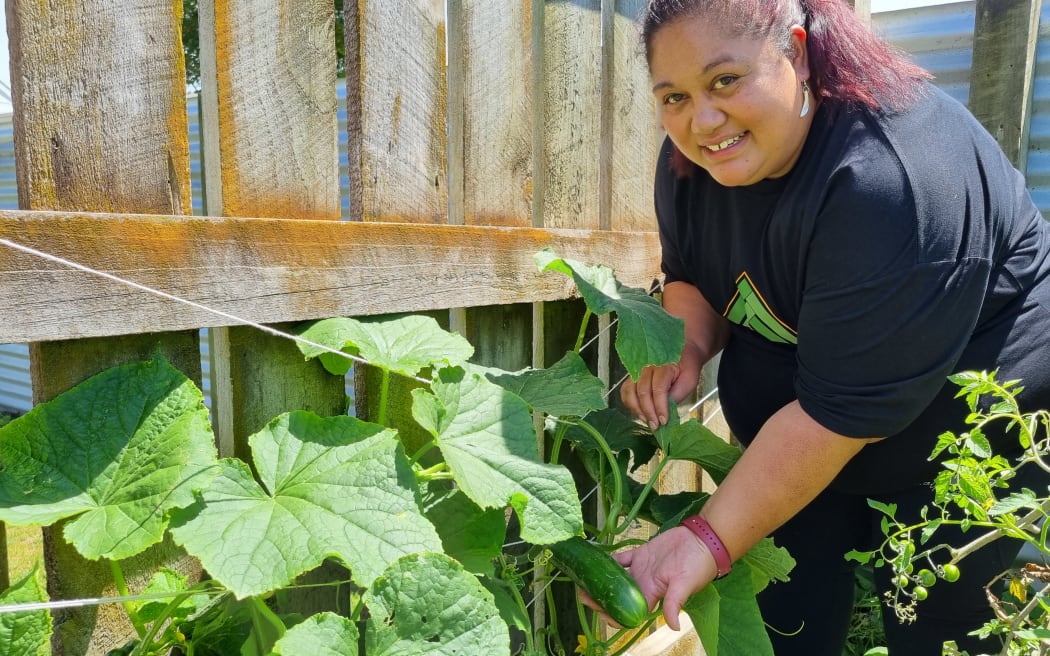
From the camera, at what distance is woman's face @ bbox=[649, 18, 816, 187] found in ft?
4.90

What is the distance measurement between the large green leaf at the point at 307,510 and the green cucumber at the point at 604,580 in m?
0.52

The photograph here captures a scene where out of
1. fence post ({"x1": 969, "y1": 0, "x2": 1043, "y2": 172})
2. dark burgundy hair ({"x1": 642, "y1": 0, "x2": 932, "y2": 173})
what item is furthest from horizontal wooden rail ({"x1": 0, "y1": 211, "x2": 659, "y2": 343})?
fence post ({"x1": 969, "y1": 0, "x2": 1043, "y2": 172})

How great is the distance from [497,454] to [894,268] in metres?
0.76

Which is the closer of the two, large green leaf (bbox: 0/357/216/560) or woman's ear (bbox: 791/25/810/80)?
large green leaf (bbox: 0/357/216/560)

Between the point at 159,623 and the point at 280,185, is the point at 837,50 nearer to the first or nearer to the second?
the point at 280,185

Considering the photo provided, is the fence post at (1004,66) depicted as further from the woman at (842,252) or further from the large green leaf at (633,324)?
the large green leaf at (633,324)

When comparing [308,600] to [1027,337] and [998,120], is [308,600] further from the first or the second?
[998,120]

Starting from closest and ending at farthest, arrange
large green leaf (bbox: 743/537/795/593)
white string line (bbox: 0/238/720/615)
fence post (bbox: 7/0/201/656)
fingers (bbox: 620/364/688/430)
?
white string line (bbox: 0/238/720/615) < fence post (bbox: 7/0/201/656) < large green leaf (bbox: 743/537/795/593) < fingers (bbox: 620/364/688/430)

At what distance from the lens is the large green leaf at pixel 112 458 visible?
1.04 meters

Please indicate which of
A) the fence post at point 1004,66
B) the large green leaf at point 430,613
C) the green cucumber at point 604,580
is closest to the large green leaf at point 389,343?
the large green leaf at point 430,613

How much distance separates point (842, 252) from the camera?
1.50 m

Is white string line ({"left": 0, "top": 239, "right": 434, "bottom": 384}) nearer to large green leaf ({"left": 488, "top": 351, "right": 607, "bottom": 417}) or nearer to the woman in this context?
large green leaf ({"left": 488, "top": 351, "right": 607, "bottom": 417})

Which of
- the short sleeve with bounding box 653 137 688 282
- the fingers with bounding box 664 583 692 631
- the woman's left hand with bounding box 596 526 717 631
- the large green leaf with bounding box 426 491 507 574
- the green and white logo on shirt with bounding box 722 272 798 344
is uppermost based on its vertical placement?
the short sleeve with bounding box 653 137 688 282

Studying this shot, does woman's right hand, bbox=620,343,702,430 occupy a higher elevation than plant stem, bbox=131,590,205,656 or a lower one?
higher
